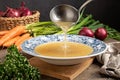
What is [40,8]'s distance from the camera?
6.71ft

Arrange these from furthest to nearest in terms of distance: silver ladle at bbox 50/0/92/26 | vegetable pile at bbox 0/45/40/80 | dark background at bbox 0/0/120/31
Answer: dark background at bbox 0/0/120/31 → silver ladle at bbox 50/0/92/26 → vegetable pile at bbox 0/45/40/80

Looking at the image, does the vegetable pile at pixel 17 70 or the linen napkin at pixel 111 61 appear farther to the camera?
the linen napkin at pixel 111 61

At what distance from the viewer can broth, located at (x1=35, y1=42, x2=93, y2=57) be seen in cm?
101

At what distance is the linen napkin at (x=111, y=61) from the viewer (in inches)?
38.3

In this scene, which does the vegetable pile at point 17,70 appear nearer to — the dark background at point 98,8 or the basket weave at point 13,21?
the basket weave at point 13,21

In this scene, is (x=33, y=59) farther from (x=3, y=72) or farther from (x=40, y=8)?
(x=40, y=8)

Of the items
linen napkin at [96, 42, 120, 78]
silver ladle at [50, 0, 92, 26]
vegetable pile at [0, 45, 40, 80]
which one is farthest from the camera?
silver ladle at [50, 0, 92, 26]

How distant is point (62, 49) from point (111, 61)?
20cm

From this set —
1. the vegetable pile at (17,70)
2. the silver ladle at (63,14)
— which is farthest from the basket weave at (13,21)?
the vegetable pile at (17,70)

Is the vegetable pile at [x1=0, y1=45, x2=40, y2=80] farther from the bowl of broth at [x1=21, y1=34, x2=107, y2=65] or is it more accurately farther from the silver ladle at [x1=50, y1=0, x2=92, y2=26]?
the silver ladle at [x1=50, y1=0, x2=92, y2=26]

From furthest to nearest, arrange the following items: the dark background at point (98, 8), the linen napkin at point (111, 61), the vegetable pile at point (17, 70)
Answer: the dark background at point (98, 8)
the linen napkin at point (111, 61)
the vegetable pile at point (17, 70)

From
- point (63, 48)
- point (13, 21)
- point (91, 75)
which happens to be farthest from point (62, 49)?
point (13, 21)

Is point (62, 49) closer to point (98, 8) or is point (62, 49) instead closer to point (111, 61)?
point (111, 61)

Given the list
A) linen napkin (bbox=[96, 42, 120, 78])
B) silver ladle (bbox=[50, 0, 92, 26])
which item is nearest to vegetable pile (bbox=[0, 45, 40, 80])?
linen napkin (bbox=[96, 42, 120, 78])
